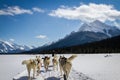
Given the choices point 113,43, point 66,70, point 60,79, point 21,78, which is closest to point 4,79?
point 21,78

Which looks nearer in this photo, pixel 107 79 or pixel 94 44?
pixel 107 79

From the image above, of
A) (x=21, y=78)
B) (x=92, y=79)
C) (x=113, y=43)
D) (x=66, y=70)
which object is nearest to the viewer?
(x=66, y=70)

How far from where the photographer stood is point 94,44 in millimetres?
167500

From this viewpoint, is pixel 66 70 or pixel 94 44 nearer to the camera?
pixel 66 70

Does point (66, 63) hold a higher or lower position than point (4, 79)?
higher

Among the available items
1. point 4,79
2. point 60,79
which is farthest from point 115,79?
point 4,79

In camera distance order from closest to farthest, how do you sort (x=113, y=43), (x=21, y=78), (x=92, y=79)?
(x=92, y=79)
(x=21, y=78)
(x=113, y=43)

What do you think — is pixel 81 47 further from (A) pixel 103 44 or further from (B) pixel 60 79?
(B) pixel 60 79

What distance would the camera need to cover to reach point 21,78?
14.9 m

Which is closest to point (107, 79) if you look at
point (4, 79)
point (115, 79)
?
point (115, 79)

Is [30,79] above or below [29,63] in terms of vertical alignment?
below

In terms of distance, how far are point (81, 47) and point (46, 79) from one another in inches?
6125

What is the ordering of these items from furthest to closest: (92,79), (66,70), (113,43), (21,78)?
(113,43)
(21,78)
(92,79)
(66,70)

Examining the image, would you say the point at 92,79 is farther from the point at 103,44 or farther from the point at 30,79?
the point at 103,44
